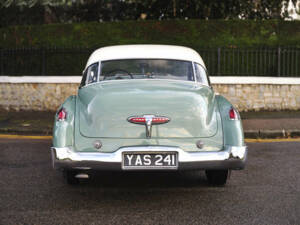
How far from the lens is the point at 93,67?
22.4ft

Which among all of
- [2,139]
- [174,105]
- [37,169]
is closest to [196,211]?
[174,105]

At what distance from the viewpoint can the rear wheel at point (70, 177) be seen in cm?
628

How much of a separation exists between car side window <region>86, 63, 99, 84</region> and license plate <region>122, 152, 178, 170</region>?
1.54 m

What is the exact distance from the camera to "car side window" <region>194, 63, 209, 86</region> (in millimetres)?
6615

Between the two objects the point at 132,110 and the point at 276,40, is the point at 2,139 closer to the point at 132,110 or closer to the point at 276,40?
the point at 132,110

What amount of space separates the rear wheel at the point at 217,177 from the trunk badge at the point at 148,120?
3.78ft

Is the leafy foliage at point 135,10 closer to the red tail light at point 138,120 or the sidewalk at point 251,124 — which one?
the sidewalk at point 251,124

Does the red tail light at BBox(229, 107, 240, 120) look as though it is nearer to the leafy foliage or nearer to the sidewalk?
the sidewalk

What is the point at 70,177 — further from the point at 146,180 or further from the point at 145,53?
the point at 145,53

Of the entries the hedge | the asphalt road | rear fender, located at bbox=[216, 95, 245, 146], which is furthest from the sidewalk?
rear fender, located at bbox=[216, 95, 245, 146]

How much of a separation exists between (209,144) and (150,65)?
160 centimetres

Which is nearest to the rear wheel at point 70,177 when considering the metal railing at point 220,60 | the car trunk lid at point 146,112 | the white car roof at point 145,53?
the car trunk lid at point 146,112

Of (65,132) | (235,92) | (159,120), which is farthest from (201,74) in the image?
(235,92)

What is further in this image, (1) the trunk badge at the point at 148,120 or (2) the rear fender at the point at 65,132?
(2) the rear fender at the point at 65,132
